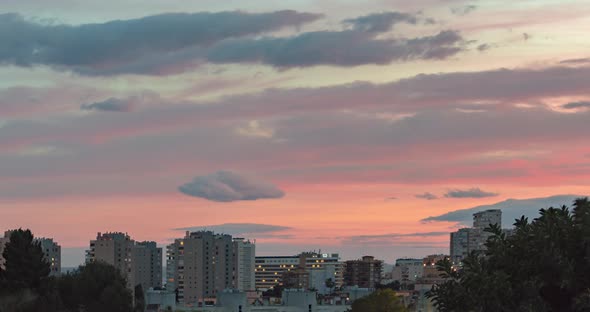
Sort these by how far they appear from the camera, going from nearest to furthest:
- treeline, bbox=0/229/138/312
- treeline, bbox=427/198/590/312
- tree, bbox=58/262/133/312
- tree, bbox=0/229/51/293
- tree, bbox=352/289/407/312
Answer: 1. treeline, bbox=427/198/590/312
2. treeline, bbox=0/229/138/312
3. tree, bbox=0/229/51/293
4. tree, bbox=58/262/133/312
5. tree, bbox=352/289/407/312

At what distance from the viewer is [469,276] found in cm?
3659

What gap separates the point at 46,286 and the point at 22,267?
2.71 meters

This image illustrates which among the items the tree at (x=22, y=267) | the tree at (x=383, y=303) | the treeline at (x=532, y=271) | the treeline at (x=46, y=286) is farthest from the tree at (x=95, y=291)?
the treeline at (x=532, y=271)

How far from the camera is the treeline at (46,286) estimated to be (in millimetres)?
91812

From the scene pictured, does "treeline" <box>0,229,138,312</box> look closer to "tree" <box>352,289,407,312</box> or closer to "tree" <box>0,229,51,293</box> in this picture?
"tree" <box>0,229,51,293</box>

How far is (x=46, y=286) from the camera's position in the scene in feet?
317

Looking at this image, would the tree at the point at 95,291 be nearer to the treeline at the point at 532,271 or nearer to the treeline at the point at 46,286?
the treeline at the point at 46,286

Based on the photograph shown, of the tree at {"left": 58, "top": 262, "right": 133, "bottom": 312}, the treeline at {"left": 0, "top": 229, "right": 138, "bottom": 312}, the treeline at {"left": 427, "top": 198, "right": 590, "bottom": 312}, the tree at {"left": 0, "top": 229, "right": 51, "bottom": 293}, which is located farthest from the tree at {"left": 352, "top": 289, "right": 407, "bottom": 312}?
the treeline at {"left": 427, "top": 198, "right": 590, "bottom": 312}

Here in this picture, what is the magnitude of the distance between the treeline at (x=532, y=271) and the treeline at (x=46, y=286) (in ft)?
179

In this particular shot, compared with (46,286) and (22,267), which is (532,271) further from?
(46,286)

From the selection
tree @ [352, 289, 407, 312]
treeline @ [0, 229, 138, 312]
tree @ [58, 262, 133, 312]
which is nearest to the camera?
treeline @ [0, 229, 138, 312]

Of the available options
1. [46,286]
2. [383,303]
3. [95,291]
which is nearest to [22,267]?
[46,286]

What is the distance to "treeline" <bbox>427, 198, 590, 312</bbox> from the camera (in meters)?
34.9

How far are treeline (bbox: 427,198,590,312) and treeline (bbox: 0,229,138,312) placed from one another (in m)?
54.4
